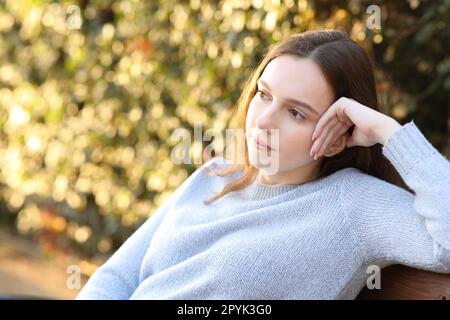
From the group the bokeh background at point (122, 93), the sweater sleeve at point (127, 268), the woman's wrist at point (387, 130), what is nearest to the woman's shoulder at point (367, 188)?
the woman's wrist at point (387, 130)

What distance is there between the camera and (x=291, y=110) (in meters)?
Result: 1.84

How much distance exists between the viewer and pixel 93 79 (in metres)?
4.29

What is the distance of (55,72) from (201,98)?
1525 millimetres

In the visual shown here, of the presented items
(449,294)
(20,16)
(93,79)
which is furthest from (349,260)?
(20,16)

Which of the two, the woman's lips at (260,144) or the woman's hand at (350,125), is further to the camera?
the woman's lips at (260,144)

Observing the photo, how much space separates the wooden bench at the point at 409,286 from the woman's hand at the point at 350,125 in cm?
31

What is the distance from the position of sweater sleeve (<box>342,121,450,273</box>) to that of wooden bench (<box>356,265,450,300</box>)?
0.18ft

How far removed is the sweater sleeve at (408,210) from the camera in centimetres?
157

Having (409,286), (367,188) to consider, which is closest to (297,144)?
(367,188)

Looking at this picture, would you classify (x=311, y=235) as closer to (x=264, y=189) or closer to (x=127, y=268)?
(x=264, y=189)

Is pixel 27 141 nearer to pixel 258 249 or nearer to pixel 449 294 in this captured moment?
pixel 258 249

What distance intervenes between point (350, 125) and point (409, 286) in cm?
42

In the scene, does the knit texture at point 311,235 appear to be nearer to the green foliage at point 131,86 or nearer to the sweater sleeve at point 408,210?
the sweater sleeve at point 408,210
